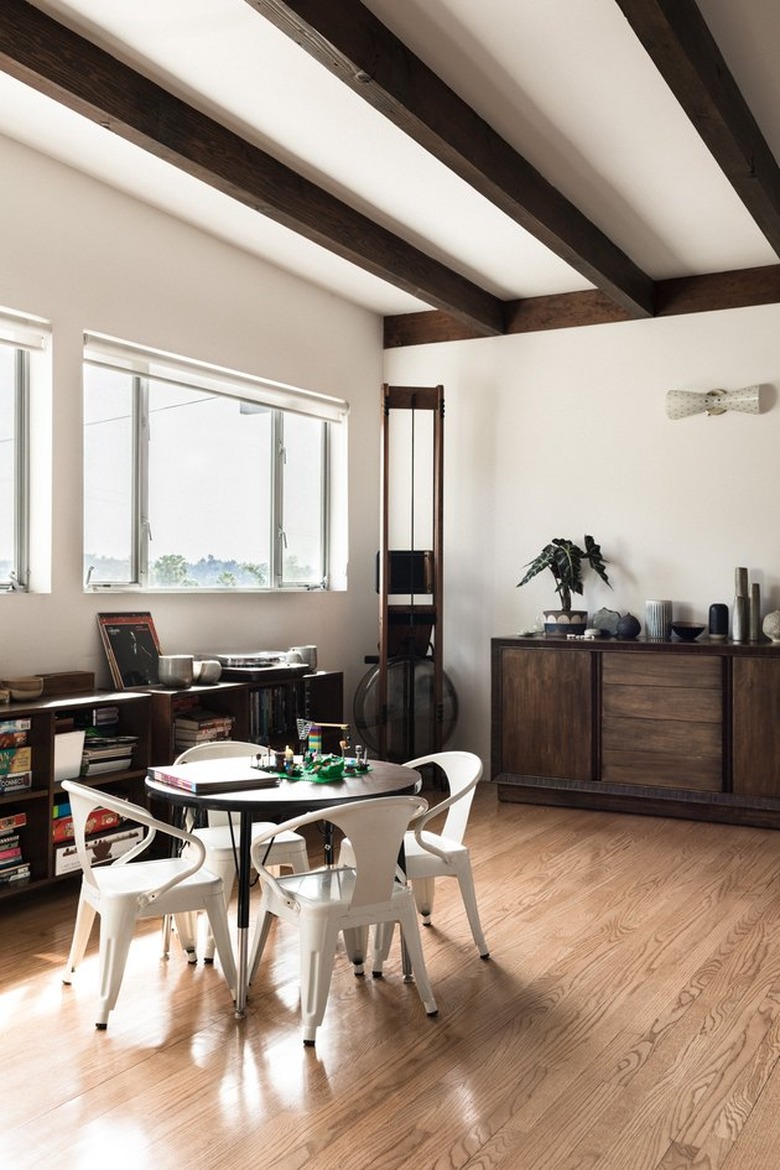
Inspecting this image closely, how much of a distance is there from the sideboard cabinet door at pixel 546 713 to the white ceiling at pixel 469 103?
2216 mm

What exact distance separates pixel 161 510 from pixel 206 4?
2534 mm

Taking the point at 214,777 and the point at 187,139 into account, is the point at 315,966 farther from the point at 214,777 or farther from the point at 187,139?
the point at 187,139

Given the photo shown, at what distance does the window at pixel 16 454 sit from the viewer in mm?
4453

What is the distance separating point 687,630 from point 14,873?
3639mm

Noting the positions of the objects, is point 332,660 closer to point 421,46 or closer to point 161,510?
point 161,510

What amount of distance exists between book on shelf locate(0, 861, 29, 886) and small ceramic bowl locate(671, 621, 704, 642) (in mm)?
3562

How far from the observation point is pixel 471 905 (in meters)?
3.50

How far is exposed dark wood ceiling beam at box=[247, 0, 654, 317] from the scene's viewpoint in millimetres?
3070

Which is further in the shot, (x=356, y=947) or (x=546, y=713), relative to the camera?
(x=546, y=713)

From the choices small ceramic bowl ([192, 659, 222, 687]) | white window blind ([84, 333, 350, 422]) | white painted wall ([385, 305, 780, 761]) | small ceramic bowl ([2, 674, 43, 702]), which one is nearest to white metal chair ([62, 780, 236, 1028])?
small ceramic bowl ([2, 674, 43, 702])

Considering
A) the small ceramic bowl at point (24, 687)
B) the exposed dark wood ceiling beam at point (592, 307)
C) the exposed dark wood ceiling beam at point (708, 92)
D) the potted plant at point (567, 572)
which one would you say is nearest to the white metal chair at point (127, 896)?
the small ceramic bowl at point (24, 687)

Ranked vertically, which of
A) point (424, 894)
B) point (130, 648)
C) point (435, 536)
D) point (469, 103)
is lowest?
point (424, 894)

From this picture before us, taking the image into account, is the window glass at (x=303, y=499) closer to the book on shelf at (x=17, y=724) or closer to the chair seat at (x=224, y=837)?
the book on shelf at (x=17, y=724)

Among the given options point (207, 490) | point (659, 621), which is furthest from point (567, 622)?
point (207, 490)
